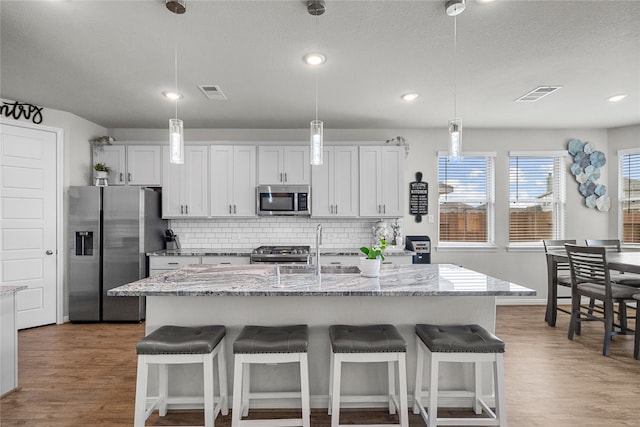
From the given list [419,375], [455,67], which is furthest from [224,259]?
[455,67]

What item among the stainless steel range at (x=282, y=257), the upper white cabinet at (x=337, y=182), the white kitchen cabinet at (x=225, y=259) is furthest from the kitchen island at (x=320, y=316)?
the upper white cabinet at (x=337, y=182)

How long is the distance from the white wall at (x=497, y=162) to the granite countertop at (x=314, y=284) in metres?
2.66

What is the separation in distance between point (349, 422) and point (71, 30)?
317 centimetres

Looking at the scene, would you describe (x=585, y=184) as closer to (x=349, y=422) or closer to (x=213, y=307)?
(x=349, y=422)

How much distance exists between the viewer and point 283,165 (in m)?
4.81

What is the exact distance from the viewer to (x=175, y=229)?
16.7ft

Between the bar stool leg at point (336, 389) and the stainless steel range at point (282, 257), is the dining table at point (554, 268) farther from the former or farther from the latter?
the bar stool leg at point (336, 389)

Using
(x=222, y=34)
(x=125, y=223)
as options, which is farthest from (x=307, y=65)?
(x=125, y=223)

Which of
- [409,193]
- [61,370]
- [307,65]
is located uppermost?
[307,65]

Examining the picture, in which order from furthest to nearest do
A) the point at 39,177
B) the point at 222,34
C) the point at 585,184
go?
the point at 585,184 → the point at 39,177 → the point at 222,34

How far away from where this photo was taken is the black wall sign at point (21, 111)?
3.91 meters

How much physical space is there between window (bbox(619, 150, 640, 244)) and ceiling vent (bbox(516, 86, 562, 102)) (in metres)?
2.34

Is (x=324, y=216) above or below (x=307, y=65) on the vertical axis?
below

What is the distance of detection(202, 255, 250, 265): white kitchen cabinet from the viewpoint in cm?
448
